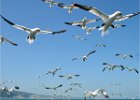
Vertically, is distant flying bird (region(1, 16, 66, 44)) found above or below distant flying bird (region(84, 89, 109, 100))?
above

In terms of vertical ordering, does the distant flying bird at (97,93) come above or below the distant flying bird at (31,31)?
below

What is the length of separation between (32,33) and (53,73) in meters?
18.7

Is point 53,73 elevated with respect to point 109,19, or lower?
lower

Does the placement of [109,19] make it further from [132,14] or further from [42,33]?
[42,33]

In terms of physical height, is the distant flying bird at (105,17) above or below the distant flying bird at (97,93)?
above

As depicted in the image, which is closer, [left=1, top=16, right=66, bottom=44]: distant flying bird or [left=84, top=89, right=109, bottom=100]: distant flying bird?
[left=84, top=89, right=109, bottom=100]: distant flying bird

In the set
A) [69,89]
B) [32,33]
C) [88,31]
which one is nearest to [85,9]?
[32,33]

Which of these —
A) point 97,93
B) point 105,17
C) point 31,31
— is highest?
point 105,17

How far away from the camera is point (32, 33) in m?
29.6

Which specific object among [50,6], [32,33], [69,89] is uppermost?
[50,6]

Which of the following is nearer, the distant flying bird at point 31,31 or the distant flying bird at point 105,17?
the distant flying bird at point 105,17

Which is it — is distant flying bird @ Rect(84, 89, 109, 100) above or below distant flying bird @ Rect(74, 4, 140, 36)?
below

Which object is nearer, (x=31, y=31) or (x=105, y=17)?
(x=105, y=17)

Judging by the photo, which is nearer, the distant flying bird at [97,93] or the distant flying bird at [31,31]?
the distant flying bird at [97,93]
